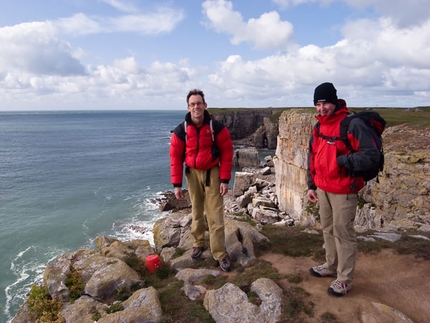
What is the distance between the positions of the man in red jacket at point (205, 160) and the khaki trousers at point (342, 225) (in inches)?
82.2

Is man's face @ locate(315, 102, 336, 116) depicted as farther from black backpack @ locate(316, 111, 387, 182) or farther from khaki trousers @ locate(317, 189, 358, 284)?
khaki trousers @ locate(317, 189, 358, 284)

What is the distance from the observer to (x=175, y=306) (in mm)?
6160

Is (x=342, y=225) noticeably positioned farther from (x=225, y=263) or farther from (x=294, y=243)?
(x=294, y=243)

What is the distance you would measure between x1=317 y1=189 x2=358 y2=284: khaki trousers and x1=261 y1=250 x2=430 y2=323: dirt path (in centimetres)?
49

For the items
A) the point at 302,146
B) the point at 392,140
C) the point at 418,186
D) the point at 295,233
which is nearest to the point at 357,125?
the point at 295,233

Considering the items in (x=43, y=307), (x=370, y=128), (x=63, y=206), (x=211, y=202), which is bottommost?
(x=63, y=206)

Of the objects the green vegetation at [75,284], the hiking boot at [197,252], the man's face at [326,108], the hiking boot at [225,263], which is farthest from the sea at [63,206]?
the man's face at [326,108]

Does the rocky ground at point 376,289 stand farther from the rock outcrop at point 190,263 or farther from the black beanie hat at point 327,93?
the black beanie hat at point 327,93

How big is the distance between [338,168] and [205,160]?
276cm

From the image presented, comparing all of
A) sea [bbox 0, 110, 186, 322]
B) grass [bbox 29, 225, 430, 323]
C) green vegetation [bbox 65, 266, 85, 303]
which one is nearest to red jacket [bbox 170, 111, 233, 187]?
→ grass [bbox 29, 225, 430, 323]

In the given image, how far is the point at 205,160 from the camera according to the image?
22.1 ft

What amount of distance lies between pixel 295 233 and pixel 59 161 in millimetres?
58006

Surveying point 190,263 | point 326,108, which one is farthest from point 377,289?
point 190,263

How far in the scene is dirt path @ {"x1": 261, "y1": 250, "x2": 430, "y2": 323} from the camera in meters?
5.38
